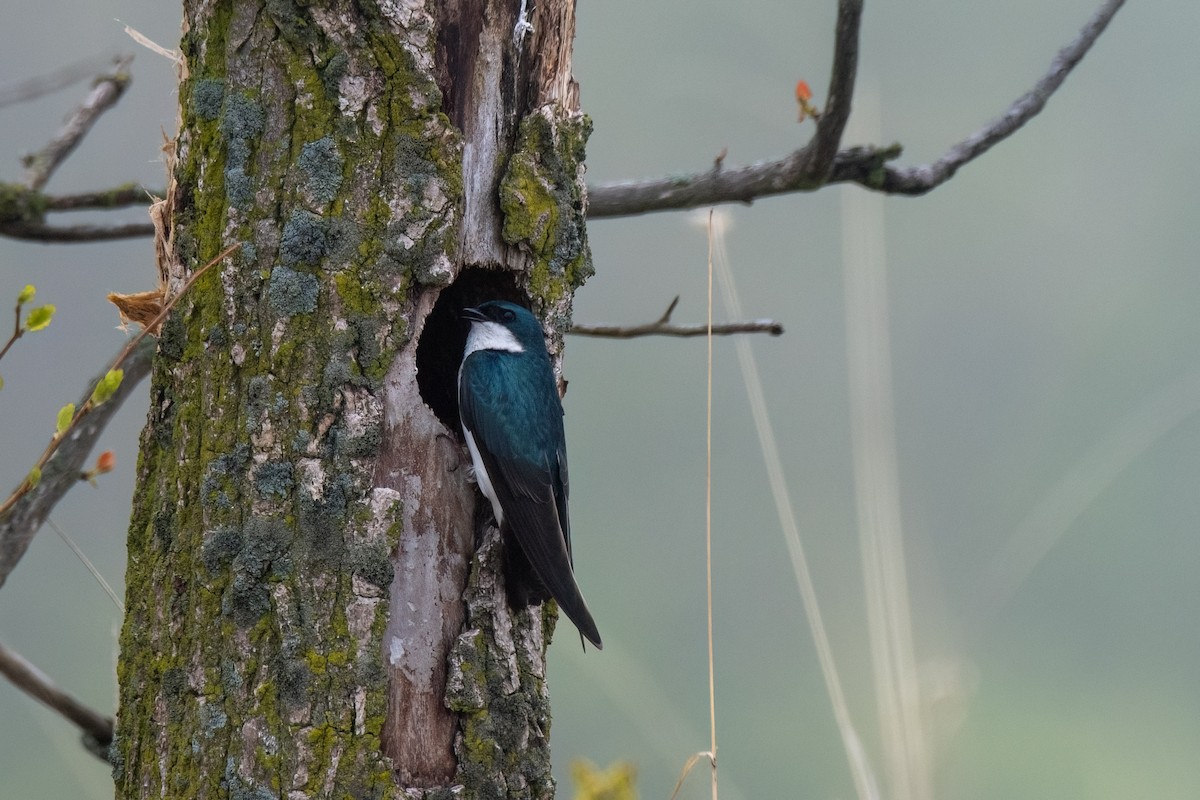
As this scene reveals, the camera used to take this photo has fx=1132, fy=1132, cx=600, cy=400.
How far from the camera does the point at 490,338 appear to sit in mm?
3006

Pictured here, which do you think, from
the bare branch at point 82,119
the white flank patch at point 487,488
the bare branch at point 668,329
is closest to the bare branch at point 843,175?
the bare branch at point 668,329

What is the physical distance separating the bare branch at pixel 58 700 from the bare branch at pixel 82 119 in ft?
5.68

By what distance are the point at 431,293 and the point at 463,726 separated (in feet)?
3.17

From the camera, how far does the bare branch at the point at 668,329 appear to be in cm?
388

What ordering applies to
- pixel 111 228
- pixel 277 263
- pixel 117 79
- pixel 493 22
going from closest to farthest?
pixel 277 263, pixel 493 22, pixel 111 228, pixel 117 79

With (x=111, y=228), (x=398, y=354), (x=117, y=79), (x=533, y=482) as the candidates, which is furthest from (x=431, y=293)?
(x=117, y=79)

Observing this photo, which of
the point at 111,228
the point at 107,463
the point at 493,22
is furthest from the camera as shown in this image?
the point at 111,228

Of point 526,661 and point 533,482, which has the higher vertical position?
point 533,482

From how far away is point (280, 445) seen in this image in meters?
2.41

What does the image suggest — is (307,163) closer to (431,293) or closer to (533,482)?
(431,293)

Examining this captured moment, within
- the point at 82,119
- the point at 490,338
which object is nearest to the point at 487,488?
the point at 490,338

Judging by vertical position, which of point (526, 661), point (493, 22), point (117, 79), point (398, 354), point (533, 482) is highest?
point (117, 79)

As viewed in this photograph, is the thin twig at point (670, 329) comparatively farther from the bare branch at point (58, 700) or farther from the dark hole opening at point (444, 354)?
the bare branch at point (58, 700)

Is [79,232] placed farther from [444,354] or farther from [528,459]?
[528,459]
